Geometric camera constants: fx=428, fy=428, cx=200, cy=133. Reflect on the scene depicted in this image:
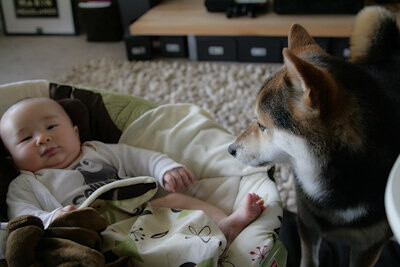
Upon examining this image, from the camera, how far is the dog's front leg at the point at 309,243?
1.16 m

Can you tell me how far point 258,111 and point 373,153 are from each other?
0.88 feet

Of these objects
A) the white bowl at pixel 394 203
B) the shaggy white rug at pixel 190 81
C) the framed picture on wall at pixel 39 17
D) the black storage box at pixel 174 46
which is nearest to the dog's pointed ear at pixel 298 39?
the white bowl at pixel 394 203

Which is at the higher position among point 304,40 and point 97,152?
point 304,40

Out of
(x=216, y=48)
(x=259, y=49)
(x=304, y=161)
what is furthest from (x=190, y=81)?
(x=304, y=161)

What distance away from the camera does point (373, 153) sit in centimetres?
89

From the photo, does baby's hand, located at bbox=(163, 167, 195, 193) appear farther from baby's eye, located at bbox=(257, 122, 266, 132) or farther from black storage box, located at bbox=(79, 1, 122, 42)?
black storage box, located at bbox=(79, 1, 122, 42)

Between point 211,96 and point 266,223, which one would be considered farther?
point 211,96

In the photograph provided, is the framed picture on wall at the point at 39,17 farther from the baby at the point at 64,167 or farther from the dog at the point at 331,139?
the dog at the point at 331,139

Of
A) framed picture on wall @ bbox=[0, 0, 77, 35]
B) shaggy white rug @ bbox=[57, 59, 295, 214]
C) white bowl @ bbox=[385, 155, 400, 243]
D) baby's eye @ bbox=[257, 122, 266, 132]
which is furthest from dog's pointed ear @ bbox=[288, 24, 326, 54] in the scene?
framed picture on wall @ bbox=[0, 0, 77, 35]

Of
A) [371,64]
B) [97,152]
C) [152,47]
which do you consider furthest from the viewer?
[152,47]

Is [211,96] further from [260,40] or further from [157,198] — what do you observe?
[157,198]

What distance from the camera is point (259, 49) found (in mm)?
2627

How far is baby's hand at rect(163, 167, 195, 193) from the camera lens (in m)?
1.26

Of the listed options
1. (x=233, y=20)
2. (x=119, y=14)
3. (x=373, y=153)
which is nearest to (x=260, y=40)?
(x=233, y=20)
